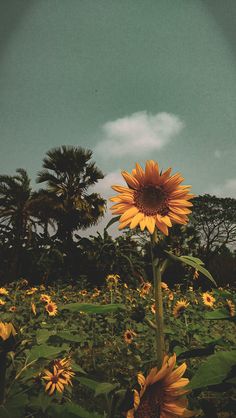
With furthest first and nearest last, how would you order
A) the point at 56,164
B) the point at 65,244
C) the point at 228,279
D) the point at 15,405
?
1. the point at 56,164
2. the point at 228,279
3. the point at 65,244
4. the point at 15,405

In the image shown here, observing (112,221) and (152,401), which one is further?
(112,221)

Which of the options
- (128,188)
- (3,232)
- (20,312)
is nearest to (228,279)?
(3,232)

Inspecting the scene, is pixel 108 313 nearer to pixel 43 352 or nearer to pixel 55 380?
A: pixel 55 380

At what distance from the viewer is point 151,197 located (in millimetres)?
1189

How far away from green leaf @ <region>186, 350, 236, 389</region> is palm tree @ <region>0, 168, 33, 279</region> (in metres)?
9.88

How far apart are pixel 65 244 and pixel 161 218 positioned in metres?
8.81

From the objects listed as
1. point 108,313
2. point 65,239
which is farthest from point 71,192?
point 108,313

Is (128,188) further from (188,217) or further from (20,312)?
(20,312)

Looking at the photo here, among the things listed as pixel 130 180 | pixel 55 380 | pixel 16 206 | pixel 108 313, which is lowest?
pixel 55 380

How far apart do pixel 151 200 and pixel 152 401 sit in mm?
607

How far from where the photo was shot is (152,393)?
833 millimetres

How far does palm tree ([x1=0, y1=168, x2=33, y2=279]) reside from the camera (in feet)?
35.4

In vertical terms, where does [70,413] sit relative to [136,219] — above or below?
below

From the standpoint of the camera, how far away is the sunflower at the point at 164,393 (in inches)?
31.5
